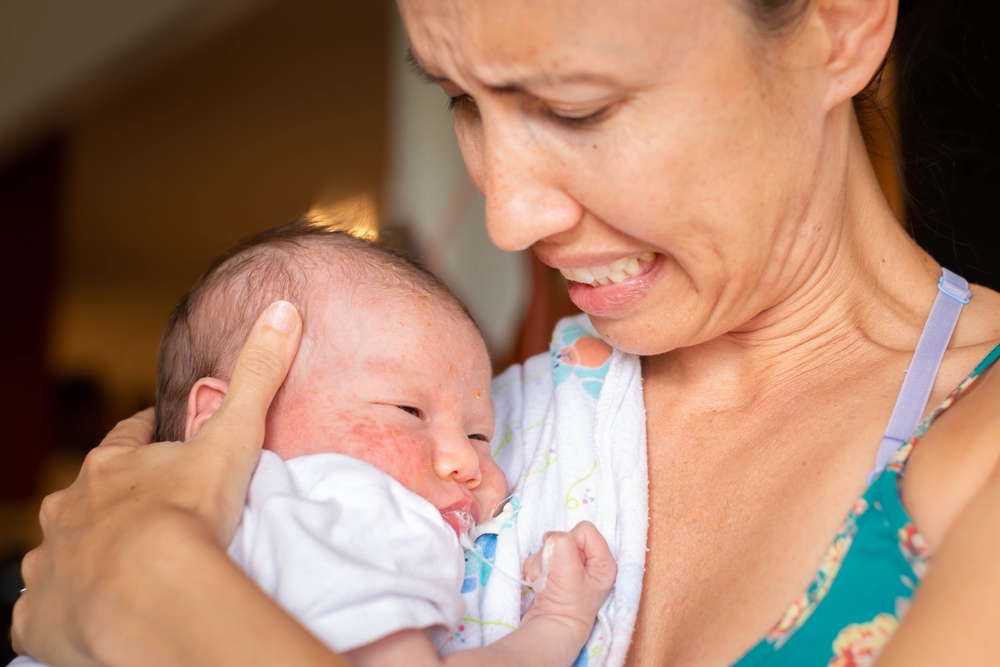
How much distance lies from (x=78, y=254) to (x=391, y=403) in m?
4.87

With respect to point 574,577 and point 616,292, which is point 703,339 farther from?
point 574,577

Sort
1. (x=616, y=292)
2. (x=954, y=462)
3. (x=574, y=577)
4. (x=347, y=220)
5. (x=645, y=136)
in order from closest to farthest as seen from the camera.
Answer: (x=954, y=462), (x=645, y=136), (x=574, y=577), (x=616, y=292), (x=347, y=220)

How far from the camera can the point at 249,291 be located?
4.50ft

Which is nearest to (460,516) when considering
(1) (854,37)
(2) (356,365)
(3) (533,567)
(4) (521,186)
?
(3) (533,567)

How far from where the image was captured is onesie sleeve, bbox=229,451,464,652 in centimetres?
99

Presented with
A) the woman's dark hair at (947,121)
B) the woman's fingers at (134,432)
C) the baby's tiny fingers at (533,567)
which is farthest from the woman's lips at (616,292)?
the woman's fingers at (134,432)

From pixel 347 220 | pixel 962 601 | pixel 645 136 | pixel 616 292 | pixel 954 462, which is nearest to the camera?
pixel 962 601

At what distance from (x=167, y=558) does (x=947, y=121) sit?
1.87 meters

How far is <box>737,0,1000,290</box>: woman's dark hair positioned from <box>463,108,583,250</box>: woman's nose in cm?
63

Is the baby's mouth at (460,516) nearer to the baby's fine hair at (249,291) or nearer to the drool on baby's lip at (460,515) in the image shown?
the drool on baby's lip at (460,515)

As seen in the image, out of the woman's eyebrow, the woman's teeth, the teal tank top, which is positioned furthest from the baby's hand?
the woman's eyebrow

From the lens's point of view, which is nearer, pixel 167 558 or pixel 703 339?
pixel 167 558

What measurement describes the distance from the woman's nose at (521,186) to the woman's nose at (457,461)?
1.07 ft

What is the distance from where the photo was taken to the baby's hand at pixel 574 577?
1.17 metres
